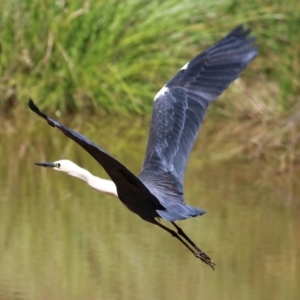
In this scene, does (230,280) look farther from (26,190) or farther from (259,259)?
(26,190)

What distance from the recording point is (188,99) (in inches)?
255

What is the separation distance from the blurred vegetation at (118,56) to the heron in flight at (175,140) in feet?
12.7

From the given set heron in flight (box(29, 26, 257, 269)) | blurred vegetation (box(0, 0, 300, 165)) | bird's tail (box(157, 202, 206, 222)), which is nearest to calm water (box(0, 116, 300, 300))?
heron in flight (box(29, 26, 257, 269))

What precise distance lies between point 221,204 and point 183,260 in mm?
1428

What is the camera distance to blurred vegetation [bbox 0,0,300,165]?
10719 millimetres

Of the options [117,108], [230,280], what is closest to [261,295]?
[230,280]

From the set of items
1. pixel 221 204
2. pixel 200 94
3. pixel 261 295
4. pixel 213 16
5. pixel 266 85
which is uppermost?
pixel 213 16

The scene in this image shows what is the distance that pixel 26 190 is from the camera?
8.16 m

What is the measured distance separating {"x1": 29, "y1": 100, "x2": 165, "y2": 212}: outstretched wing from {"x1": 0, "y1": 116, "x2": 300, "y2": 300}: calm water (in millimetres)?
581

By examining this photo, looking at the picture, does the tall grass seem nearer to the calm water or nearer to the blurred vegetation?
the blurred vegetation

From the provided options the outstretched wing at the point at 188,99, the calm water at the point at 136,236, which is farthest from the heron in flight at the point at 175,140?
the calm water at the point at 136,236

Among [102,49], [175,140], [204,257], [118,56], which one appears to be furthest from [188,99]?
[118,56]

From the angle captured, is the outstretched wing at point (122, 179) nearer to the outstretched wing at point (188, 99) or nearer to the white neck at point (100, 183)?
the white neck at point (100, 183)

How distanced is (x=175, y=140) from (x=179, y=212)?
1.06m
